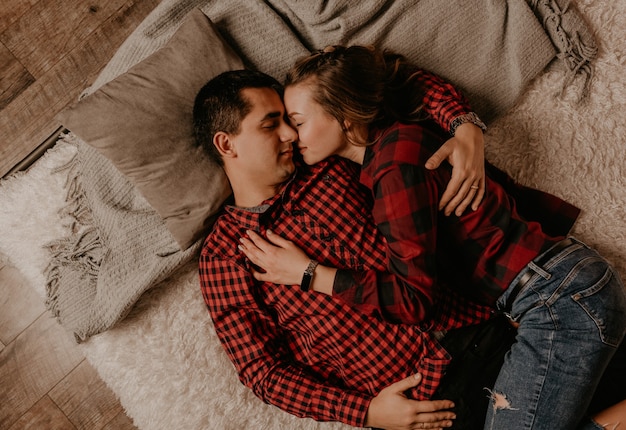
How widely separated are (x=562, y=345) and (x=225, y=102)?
0.99 meters

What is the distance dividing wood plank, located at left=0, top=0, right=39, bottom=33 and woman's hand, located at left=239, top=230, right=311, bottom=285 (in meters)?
1.16

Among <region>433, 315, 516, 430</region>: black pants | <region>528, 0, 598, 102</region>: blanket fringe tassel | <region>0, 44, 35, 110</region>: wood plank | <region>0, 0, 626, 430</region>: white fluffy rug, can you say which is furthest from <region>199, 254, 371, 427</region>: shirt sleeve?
<region>528, 0, 598, 102</region>: blanket fringe tassel

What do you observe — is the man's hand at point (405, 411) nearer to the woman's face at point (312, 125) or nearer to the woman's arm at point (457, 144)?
the woman's arm at point (457, 144)

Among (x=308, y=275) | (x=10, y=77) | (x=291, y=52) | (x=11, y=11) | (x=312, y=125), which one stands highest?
(x=11, y=11)

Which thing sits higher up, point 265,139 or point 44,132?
point 44,132

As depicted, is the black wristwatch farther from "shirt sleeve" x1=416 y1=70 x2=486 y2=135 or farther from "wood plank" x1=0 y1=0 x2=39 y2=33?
"wood plank" x1=0 y1=0 x2=39 y2=33

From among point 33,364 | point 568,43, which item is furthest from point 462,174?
point 33,364

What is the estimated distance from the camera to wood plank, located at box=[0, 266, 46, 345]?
4.77ft

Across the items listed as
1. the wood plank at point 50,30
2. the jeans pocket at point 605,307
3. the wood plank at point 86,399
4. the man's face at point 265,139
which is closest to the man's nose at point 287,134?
the man's face at point 265,139

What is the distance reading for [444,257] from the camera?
1196 millimetres

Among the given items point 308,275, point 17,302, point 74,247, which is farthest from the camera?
point 17,302

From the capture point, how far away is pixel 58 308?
1306 millimetres

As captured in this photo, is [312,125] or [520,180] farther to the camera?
[520,180]

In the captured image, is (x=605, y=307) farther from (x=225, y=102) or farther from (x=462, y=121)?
(x=225, y=102)
